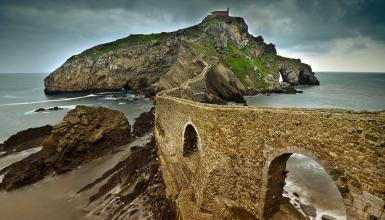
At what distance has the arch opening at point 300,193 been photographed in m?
12.6

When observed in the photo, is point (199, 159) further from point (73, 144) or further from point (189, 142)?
point (73, 144)

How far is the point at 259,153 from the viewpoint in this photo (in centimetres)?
1238

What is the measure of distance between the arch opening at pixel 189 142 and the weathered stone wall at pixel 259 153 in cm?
39

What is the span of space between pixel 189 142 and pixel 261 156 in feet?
23.1

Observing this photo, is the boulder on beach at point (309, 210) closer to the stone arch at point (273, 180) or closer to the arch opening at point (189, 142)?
the stone arch at point (273, 180)

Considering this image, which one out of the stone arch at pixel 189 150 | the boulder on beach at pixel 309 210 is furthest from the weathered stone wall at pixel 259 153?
the boulder on beach at pixel 309 210

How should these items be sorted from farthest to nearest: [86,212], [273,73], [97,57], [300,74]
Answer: [300,74], [273,73], [97,57], [86,212]

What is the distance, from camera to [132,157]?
934 inches

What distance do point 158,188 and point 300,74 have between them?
11014cm

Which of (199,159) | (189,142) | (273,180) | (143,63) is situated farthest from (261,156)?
(143,63)

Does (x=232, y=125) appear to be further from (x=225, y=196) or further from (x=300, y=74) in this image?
(x=300, y=74)

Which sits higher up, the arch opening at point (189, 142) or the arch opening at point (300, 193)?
the arch opening at point (189, 142)

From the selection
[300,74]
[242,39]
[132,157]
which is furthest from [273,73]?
[132,157]

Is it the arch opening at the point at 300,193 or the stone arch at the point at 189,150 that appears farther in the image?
the stone arch at the point at 189,150
